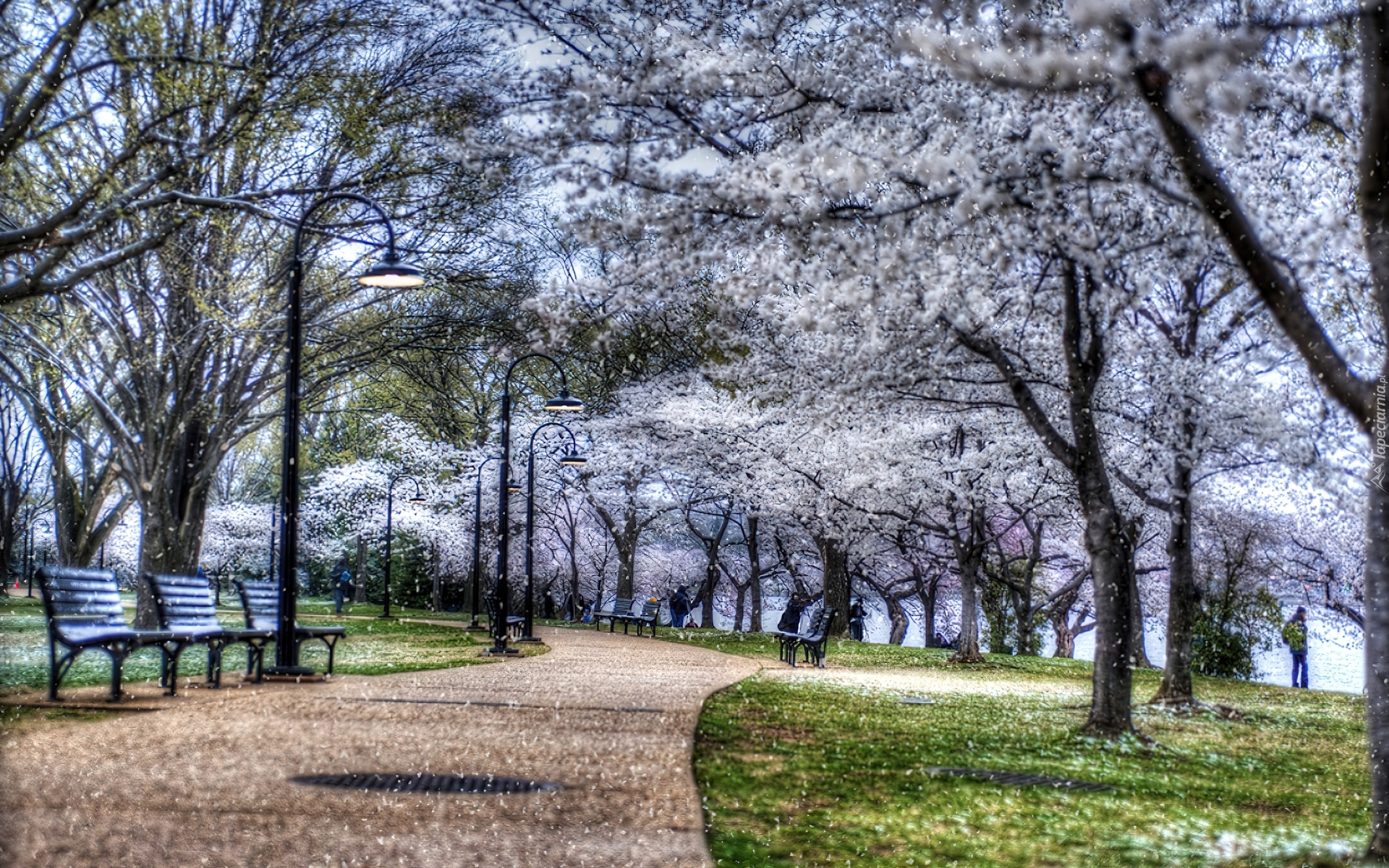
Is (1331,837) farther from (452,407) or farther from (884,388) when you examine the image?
(452,407)

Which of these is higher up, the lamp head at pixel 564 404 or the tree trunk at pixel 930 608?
the lamp head at pixel 564 404

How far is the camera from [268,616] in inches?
497

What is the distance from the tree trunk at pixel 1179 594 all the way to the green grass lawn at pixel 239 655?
851cm

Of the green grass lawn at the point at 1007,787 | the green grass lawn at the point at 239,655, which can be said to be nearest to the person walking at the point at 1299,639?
the green grass lawn at the point at 1007,787

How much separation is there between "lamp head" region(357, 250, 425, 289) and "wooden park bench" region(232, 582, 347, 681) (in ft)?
10.3

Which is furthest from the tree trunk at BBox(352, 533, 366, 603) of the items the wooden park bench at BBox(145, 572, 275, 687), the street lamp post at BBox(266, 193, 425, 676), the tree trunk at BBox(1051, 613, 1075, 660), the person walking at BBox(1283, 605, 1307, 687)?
the wooden park bench at BBox(145, 572, 275, 687)

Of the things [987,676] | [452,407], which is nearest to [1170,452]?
[987,676]

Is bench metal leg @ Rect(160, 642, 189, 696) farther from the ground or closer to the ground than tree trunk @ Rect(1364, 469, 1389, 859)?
closer to the ground

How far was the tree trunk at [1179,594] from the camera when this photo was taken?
1354cm

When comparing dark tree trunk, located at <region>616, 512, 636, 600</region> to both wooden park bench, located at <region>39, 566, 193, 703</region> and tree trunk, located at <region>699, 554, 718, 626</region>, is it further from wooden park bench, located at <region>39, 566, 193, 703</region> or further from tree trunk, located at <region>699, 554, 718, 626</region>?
wooden park bench, located at <region>39, 566, 193, 703</region>

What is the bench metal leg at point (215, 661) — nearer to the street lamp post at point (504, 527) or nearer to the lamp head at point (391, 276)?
the lamp head at point (391, 276)

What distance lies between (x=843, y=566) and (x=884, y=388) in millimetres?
17392

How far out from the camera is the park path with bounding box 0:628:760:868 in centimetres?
439

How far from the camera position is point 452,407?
29938 mm
